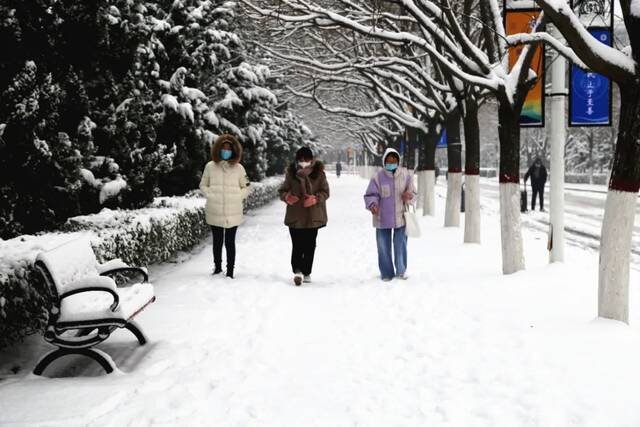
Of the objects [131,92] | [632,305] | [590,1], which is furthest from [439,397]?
[131,92]

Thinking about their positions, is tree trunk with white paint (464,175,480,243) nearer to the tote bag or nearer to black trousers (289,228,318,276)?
the tote bag

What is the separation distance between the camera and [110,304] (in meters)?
5.33

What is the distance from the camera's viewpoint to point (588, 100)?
941 cm

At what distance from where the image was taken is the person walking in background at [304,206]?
8.99m

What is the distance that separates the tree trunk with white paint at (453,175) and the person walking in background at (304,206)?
23.8 feet

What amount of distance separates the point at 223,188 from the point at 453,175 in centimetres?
809

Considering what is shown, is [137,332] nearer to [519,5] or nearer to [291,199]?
[291,199]

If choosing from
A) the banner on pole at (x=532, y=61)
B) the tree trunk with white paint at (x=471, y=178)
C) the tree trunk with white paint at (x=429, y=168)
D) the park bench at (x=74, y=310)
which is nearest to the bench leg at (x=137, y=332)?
the park bench at (x=74, y=310)

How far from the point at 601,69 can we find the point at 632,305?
9.66 feet

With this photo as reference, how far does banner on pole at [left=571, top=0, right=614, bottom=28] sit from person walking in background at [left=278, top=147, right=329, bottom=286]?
153 inches

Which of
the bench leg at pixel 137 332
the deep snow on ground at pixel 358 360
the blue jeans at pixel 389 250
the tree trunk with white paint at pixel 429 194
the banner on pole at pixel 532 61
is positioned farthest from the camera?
the tree trunk with white paint at pixel 429 194

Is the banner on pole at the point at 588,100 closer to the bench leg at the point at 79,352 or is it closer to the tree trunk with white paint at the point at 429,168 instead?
the bench leg at the point at 79,352

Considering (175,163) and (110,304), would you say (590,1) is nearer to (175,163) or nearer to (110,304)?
(110,304)

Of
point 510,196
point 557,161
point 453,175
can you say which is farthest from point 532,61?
point 453,175
